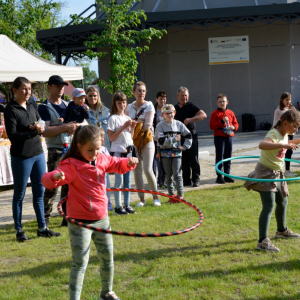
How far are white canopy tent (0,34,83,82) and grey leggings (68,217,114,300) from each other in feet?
27.9

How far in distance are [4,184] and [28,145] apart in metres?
4.50

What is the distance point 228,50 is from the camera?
21.4m

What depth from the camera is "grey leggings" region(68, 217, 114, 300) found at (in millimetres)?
3441

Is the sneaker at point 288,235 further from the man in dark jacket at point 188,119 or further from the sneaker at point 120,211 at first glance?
the man in dark jacket at point 188,119

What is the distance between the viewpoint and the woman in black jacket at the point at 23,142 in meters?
5.29

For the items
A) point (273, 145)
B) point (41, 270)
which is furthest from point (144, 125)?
point (41, 270)

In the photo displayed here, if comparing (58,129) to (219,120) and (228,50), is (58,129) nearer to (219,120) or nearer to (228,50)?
(219,120)

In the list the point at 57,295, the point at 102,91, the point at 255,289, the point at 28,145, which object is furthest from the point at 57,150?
the point at 102,91

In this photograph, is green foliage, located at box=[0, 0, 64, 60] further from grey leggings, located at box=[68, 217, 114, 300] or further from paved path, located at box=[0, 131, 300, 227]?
grey leggings, located at box=[68, 217, 114, 300]

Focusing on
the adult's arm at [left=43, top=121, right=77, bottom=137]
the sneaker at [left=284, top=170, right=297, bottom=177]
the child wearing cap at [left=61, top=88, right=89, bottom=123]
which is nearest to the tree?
the sneaker at [left=284, top=170, right=297, bottom=177]

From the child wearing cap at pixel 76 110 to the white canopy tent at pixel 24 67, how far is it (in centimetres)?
561

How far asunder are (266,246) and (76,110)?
10.8ft

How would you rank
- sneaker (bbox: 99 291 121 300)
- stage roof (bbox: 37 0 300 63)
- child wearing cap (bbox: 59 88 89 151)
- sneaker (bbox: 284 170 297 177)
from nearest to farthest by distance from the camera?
sneaker (bbox: 99 291 121 300), child wearing cap (bbox: 59 88 89 151), sneaker (bbox: 284 170 297 177), stage roof (bbox: 37 0 300 63)

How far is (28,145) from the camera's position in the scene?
17.6 feet
